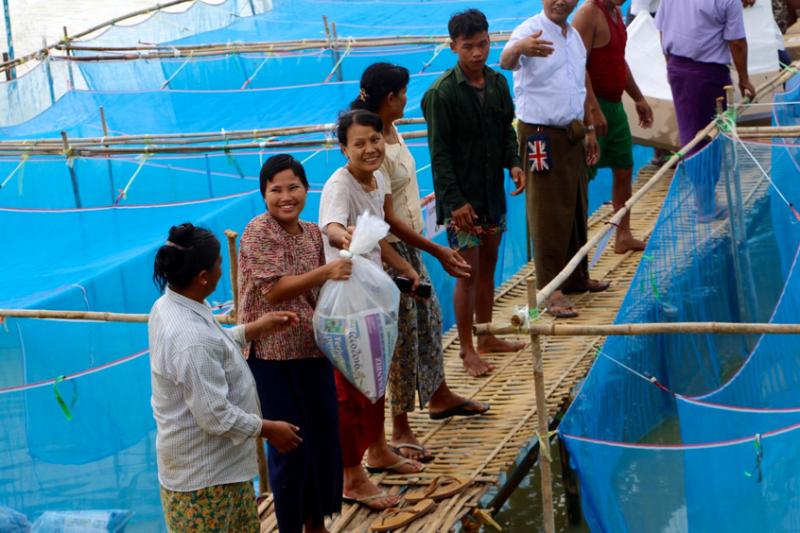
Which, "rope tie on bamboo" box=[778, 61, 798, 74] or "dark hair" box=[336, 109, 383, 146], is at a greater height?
"dark hair" box=[336, 109, 383, 146]

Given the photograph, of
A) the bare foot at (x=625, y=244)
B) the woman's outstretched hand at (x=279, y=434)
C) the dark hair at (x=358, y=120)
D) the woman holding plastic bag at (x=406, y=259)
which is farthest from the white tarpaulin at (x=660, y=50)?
the woman's outstretched hand at (x=279, y=434)

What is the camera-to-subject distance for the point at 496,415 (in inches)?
170

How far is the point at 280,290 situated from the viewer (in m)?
3.08

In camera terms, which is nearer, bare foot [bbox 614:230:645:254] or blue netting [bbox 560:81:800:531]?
blue netting [bbox 560:81:800:531]

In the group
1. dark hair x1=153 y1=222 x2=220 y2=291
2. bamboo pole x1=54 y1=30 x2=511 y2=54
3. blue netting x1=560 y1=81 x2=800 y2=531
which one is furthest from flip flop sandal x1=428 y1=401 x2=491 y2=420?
bamboo pole x1=54 y1=30 x2=511 y2=54

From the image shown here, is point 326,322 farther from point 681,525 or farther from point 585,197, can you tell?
point 585,197

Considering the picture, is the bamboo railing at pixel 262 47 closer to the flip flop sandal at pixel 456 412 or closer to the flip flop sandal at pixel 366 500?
the flip flop sandal at pixel 456 412

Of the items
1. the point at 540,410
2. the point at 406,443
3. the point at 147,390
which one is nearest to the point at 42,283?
the point at 147,390

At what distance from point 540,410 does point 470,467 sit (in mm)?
963

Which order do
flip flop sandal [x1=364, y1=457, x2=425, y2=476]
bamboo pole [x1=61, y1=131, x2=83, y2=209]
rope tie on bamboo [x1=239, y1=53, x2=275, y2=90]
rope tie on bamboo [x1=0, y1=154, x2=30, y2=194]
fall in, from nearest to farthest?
flip flop sandal [x1=364, y1=457, x2=425, y2=476], bamboo pole [x1=61, y1=131, x2=83, y2=209], rope tie on bamboo [x1=0, y1=154, x2=30, y2=194], rope tie on bamboo [x1=239, y1=53, x2=275, y2=90]

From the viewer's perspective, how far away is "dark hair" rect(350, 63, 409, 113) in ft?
11.8

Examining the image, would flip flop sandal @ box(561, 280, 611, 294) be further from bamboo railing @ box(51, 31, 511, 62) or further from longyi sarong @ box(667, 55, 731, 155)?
bamboo railing @ box(51, 31, 511, 62)

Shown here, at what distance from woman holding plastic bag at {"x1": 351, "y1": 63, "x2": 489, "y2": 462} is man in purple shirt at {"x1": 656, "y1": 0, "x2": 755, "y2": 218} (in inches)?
88.8

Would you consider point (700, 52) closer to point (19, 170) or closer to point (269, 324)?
point (269, 324)
